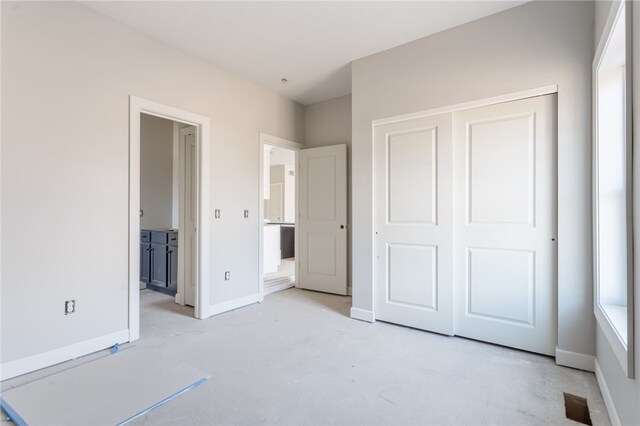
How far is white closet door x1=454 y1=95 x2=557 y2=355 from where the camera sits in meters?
2.50

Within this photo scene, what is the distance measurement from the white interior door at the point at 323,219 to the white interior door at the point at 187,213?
4.97ft

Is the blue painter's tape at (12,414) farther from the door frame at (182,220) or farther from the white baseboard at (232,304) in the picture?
the door frame at (182,220)

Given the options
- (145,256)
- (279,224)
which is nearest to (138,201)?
(145,256)

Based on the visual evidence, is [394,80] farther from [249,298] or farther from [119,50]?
[249,298]

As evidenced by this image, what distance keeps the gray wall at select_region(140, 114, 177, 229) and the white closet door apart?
14.3 feet

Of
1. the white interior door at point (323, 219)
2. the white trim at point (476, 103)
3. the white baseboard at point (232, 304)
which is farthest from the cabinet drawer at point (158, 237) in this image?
the white trim at point (476, 103)

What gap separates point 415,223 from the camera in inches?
123

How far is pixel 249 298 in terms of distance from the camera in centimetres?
397

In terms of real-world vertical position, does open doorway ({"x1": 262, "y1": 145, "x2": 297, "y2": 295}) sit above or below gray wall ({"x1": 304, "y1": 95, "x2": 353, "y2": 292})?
below

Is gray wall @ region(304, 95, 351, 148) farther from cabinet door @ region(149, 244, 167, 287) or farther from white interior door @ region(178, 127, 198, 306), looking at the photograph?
cabinet door @ region(149, 244, 167, 287)

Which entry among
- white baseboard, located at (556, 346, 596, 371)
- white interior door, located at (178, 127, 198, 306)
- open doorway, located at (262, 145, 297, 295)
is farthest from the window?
white interior door, located at (178, 127, 198, 306)

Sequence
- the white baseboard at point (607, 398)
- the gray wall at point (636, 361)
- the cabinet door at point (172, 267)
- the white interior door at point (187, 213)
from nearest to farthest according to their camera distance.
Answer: the gray wall at point (636, 361)
the white baseboard at point (607, 398)
the white interior door at point (187, 213)
the cabinet door at point (172, 267)

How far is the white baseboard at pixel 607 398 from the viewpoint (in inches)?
66.1

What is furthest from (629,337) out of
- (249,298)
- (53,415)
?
(249,298)
